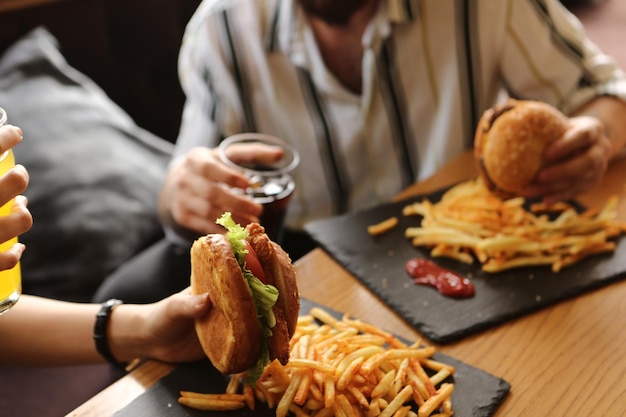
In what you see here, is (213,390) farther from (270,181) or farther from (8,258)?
(270,181)

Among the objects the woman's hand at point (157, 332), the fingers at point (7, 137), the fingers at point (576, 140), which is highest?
the fingers at point (7, 137)

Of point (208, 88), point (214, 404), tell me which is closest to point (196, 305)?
point (214, 404)

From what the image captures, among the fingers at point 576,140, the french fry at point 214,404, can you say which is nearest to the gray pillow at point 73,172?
the french fry at point 214,404

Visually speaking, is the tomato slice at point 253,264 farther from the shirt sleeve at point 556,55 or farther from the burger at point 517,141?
the shirt sleeve at point 556,55

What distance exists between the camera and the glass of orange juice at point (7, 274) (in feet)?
3.94

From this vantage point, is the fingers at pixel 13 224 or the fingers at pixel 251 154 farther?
the fingers at pixel 251 154

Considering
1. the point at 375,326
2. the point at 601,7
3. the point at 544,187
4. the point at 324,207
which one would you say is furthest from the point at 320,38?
the point at 601,7

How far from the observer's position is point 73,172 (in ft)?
9.14

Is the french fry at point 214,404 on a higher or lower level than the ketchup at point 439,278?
higher

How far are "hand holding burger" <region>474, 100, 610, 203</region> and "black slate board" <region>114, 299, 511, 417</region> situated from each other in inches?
23.8

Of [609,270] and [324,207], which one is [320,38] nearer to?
[324,207]

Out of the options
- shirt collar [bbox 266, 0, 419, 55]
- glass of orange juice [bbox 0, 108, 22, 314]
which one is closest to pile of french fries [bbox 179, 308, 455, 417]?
glass of orange juice [bbox 0, 108, 22, 314]

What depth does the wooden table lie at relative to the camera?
139 cm

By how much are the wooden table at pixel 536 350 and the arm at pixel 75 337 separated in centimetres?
6
